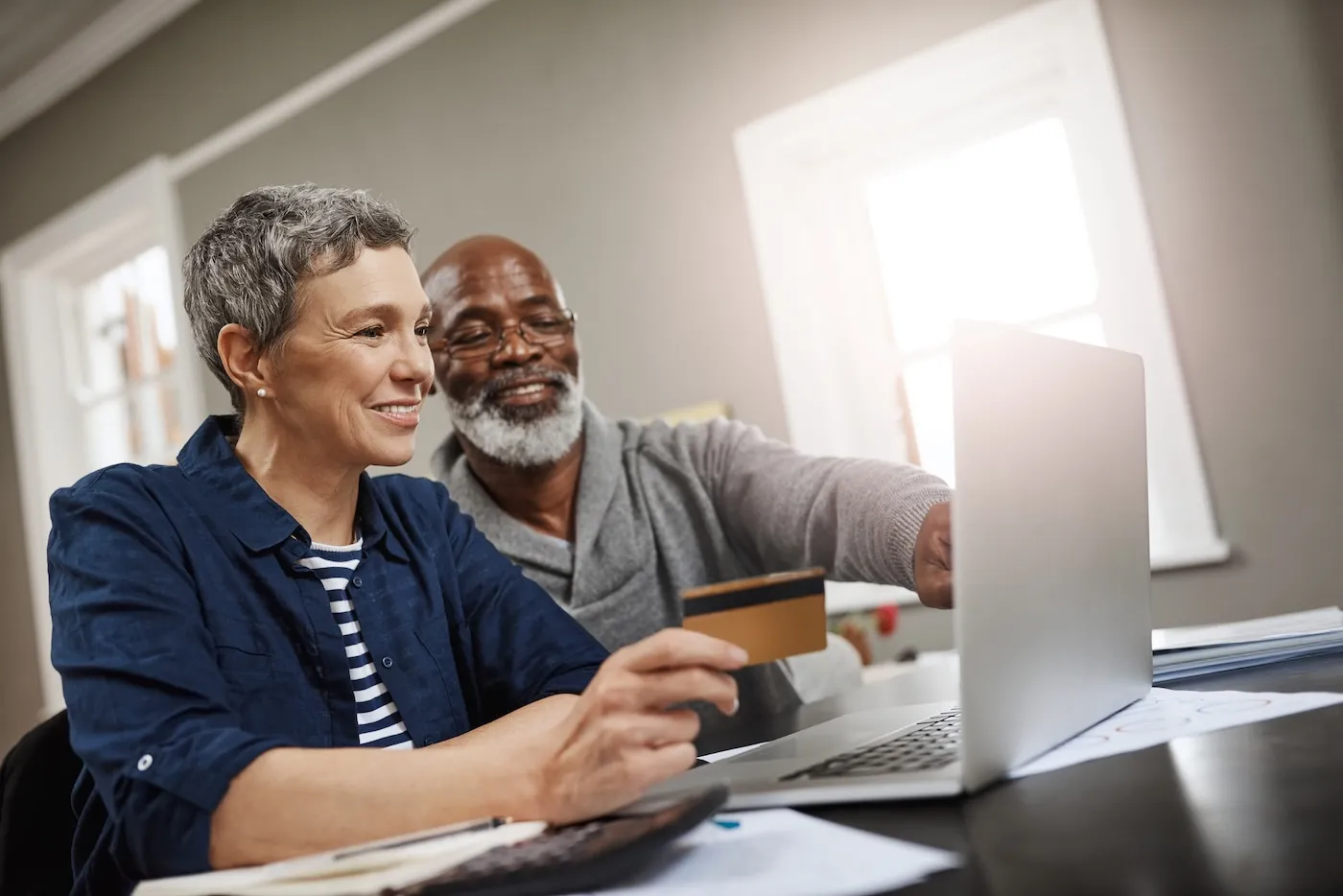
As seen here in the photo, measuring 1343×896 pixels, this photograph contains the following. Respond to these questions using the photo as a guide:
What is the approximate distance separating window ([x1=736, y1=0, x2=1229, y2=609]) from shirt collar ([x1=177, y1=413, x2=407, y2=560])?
2.01 m

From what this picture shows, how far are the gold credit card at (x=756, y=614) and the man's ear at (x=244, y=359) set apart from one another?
65 centimetres

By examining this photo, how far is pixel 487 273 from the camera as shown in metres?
1.96

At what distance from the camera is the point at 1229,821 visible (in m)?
0.56

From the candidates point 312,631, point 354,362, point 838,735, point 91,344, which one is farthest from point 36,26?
point 838,735

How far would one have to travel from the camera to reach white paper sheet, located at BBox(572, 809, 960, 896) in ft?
1.82

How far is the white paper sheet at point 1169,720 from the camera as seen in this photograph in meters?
0.77

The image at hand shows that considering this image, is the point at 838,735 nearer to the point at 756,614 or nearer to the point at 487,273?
the point at 756,614

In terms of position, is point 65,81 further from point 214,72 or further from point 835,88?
point 835,88

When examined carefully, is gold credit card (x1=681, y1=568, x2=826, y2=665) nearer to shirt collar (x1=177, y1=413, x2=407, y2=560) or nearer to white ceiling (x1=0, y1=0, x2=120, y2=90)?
shirt collar (x1=177, y1=413, x2=407, y2=560)

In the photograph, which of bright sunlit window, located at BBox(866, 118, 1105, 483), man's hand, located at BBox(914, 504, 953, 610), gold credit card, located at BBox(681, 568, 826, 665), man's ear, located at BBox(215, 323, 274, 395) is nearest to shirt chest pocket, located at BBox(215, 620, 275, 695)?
man's ear, located at BBox(215, 323, 274, 395)

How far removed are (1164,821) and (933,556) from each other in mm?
691

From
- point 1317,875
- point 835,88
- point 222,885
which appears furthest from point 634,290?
point 1317,875

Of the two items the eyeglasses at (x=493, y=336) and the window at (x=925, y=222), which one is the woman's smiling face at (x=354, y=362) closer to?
the eyeglasses at (x=493, y=336)

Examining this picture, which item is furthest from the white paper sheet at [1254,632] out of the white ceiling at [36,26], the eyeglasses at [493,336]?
the white ceiling at [36,26]
